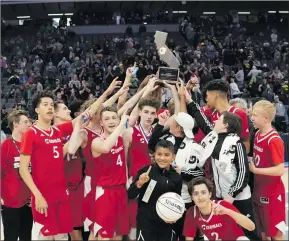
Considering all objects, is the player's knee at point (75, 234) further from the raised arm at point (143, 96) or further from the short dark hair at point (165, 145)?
the short dark hair at point (165, 145)

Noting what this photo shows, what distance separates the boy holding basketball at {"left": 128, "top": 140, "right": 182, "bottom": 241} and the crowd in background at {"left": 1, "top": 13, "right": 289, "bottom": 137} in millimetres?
10711

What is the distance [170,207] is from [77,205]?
135 centimetres

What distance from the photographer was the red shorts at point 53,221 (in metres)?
4.79

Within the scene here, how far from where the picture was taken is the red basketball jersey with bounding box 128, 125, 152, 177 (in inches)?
212

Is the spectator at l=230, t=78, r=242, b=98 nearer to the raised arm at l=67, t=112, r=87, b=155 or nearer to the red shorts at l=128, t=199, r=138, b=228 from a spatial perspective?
the red shorts at l=128, t=199, r=138, b=228

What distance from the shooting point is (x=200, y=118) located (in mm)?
5152

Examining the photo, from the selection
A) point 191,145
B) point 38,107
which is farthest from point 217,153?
point 38,107

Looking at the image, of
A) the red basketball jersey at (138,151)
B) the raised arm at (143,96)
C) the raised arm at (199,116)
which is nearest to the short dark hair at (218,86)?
the raised arm at (199,116)

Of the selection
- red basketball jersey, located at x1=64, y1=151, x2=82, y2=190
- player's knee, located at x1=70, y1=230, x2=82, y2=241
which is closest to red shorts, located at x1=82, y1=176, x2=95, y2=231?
red basketball jersey, located at x1=64, y1=151, x2=82, y2=190

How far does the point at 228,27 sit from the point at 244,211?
24.8m

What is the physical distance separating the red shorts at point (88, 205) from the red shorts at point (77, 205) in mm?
96

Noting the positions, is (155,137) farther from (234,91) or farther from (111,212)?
A: (234,91)

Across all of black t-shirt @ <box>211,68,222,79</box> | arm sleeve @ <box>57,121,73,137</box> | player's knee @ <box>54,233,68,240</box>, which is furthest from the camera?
black t-shirt @ <box>211,68,222,79</box>

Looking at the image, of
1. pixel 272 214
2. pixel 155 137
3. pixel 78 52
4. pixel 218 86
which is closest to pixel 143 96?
pixel 155 137
